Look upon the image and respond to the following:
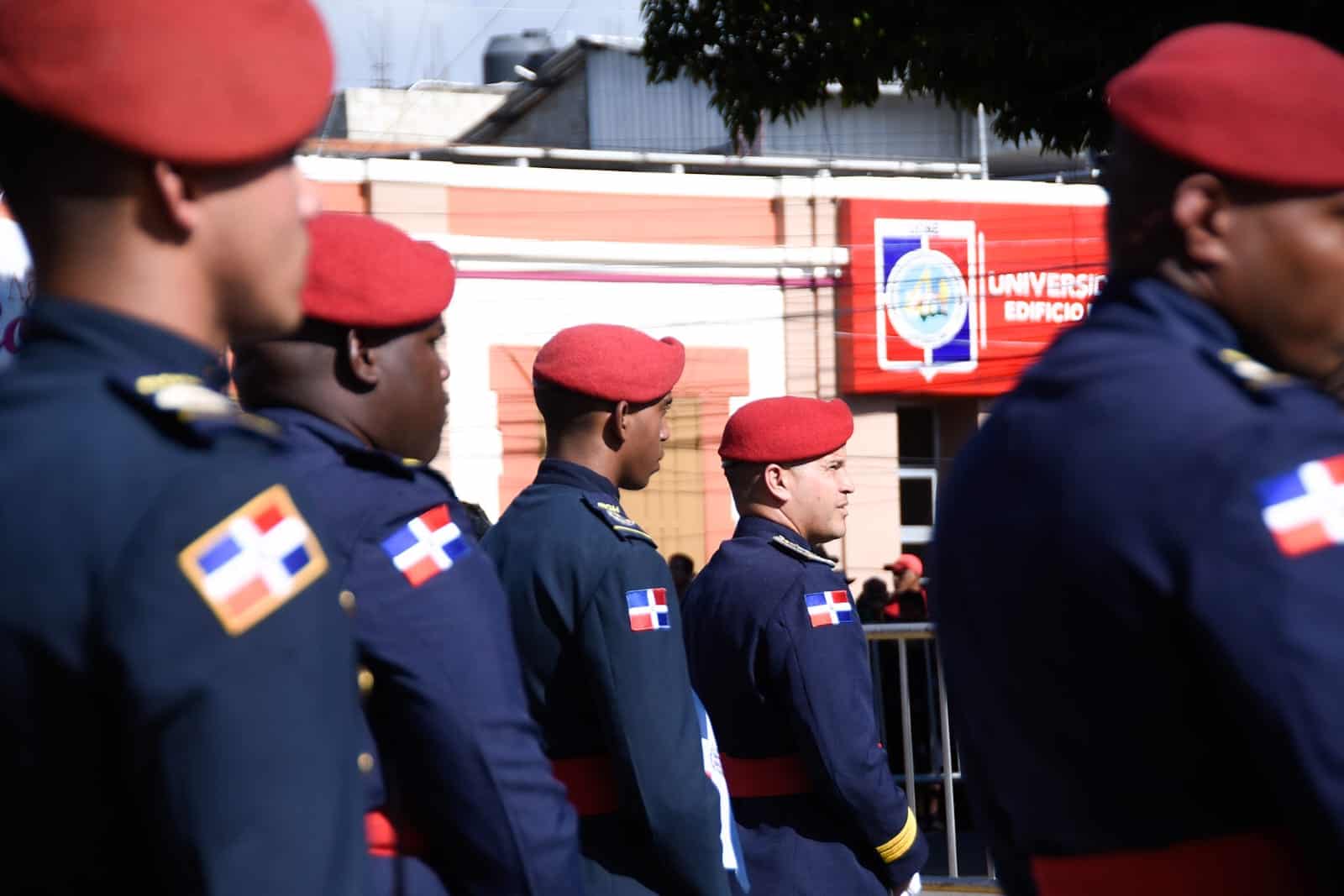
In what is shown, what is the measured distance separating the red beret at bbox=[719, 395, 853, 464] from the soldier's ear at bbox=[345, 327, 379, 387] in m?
2.54

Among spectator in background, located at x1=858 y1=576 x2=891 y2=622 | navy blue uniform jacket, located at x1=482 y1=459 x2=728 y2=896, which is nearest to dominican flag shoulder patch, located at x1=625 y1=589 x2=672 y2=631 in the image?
navy blue uniform jacket, located at x1=482 y1=459 x2=728 y2=896

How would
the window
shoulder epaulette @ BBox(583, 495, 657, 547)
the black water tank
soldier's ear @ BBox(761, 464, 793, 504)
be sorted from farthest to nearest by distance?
the black water tank
the window
soldier's ear @ BBox(761, 464, 793, 504)
shoulder epaulette @ BBox(583, 495, 657, 547)

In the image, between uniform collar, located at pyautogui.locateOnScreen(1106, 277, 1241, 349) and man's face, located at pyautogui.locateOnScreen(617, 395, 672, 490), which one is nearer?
uniform collar, located at pyautogui.locateOnScreen(1106, 277, 1241, 349)

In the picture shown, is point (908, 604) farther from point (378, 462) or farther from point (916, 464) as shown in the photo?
point (378, 462)

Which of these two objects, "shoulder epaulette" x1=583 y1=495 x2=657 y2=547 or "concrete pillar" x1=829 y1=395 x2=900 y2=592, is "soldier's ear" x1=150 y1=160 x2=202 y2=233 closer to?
"shoulder epaulette" x1=583 y1=495 x2=657 y2=547

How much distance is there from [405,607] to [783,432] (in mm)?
2933

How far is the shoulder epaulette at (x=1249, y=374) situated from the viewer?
1.78m

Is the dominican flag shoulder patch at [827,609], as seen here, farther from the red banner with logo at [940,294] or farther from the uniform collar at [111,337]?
the red banner with logo at [940,294]

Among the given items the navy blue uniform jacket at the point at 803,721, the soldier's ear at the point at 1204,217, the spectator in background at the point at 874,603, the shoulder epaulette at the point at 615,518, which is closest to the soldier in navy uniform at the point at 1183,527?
the soldier's ear at the point at 1204,217

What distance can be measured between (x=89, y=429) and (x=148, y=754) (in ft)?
0.85

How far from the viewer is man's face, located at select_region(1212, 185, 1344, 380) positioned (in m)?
1.90

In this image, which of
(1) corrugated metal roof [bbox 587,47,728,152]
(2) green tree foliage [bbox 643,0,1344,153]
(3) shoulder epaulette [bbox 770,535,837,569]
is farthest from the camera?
(1) corrugated metal roof [bbox 587,47,728,152]

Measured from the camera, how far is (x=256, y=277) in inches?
65.4

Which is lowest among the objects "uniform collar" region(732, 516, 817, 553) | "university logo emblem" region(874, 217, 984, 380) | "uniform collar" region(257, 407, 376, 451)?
"uniform collar" region(732, 516, 817, 553)
